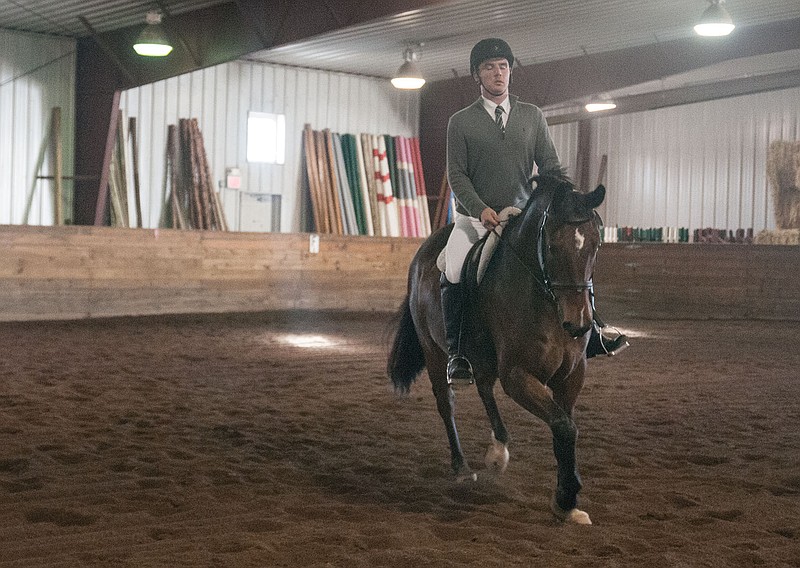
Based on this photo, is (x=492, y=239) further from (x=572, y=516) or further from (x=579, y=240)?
(x=572, y=516)

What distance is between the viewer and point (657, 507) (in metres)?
4.64

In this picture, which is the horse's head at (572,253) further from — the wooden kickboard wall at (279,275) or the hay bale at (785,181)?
the hay bale at (785,181)

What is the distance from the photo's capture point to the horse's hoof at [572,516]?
4.33 metres

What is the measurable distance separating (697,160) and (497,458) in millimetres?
17530

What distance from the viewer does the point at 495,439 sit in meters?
5.43

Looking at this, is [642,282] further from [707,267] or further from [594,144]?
[594,144]

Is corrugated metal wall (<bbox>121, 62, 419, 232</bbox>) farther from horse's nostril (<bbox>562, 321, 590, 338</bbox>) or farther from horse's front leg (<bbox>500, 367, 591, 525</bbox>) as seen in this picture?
horse's nostril (<bbox>562, 321, 590, 338</bbox>)

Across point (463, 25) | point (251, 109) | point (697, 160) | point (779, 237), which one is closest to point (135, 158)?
point (251, 109)

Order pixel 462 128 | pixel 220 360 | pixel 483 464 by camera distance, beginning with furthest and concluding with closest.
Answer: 1. pixel 220 360
2. pixel 483 464
3. pixel 462 128

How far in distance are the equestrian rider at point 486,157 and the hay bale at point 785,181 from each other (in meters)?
15.0

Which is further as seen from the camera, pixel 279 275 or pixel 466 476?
pixel 279 275

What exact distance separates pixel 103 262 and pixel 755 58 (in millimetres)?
11736

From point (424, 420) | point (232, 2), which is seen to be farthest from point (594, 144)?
point (424, 420)

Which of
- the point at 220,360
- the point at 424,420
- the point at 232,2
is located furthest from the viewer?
the point at 232,2
